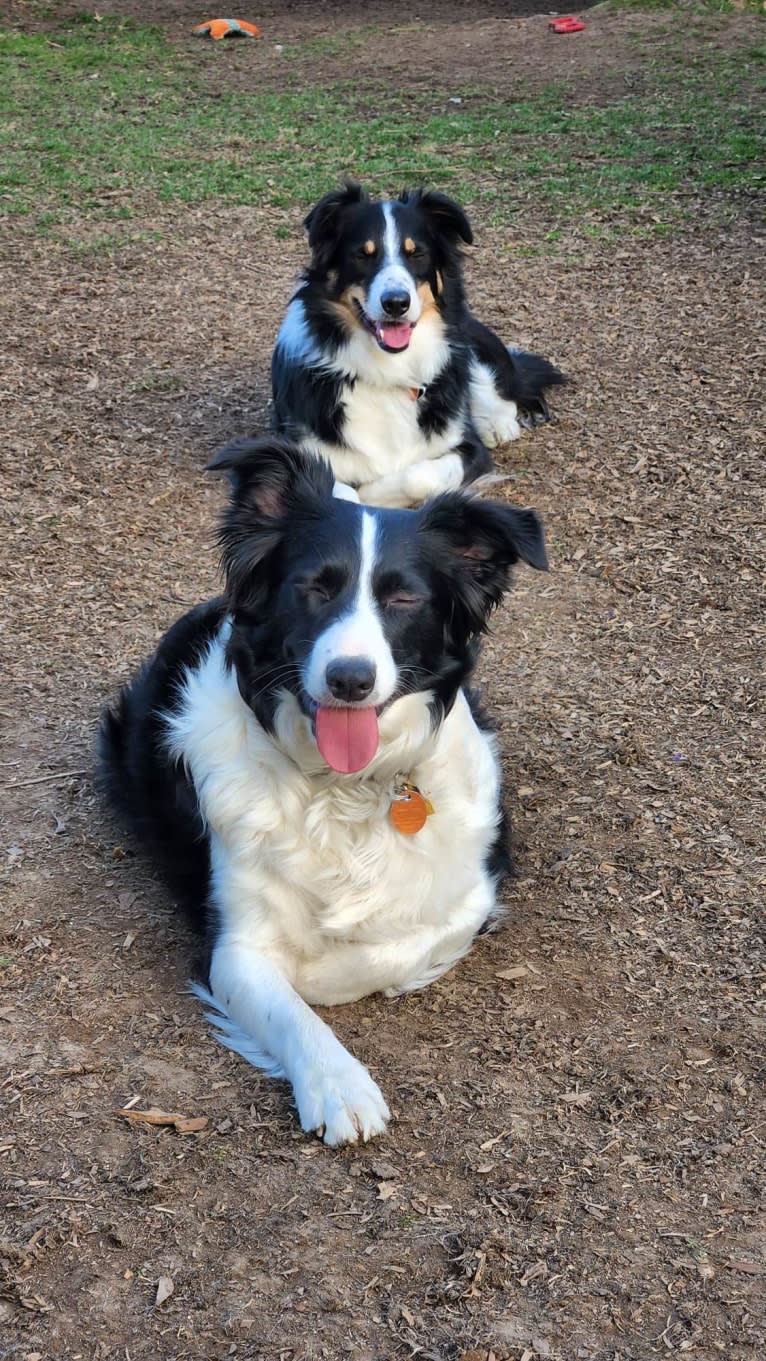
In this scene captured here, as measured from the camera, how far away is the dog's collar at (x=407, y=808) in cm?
380

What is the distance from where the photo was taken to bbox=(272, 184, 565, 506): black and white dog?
6.77 metres

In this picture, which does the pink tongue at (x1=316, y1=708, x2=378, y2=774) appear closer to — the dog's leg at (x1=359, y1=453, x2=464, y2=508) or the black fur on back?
the black fur on back

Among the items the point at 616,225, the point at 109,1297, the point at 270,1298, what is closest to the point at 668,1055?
the point at 270,1298

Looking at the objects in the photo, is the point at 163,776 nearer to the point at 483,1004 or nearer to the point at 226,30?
the point at 483,1004

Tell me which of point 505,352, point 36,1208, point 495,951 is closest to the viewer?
point 36,1208

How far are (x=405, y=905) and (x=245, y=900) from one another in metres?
0.42

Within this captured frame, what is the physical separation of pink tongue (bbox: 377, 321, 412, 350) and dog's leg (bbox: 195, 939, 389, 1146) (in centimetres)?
382

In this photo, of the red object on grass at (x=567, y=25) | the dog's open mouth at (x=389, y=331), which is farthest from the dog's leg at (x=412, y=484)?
the red object on grass at (x=567, y=25)

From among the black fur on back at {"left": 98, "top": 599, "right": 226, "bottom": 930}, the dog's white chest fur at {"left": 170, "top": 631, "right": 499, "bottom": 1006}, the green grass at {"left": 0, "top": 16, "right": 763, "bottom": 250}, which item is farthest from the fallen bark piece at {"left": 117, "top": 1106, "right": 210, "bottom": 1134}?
the green grass at {"left": 0, "top": 16, "right": 763, "bottom": 250}

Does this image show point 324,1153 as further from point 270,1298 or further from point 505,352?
point 505,352

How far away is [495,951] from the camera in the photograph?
409 cm

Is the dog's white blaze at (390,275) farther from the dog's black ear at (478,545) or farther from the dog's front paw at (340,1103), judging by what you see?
the dog's front paw at (340,1103)

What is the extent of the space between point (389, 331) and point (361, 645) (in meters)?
3.77

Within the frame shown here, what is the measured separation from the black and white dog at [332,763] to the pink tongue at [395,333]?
3159 millimetres
